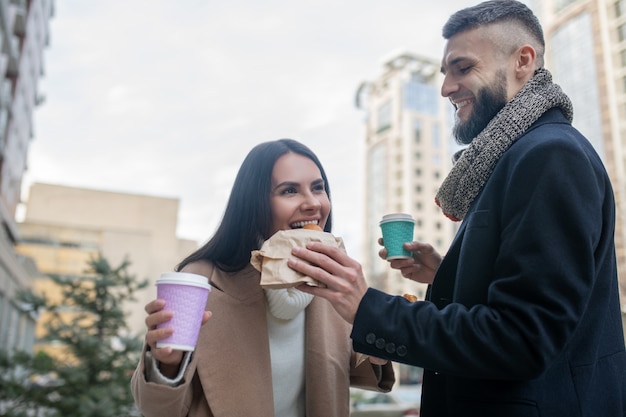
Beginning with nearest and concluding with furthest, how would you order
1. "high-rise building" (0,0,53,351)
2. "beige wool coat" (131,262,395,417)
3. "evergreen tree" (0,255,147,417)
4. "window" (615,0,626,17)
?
"beige wool coat" (131,262,395,417), "evergreen tree" (0,255,147,417), "high-rise building" (0,0,53,351), "window" (615,0,626,17)

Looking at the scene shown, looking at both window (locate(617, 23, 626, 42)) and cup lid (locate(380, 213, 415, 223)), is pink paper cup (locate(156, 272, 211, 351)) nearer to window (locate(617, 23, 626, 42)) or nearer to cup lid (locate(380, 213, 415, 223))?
cup lid (locate(380, 213, 415, 223))

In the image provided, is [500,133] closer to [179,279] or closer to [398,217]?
[398,217]

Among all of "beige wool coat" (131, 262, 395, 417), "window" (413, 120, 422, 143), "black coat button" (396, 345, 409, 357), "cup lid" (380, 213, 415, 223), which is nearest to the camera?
"black coat button" (396, 345, 409, 357)

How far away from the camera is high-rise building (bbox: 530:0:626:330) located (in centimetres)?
3744

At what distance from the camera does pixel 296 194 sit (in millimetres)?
2664

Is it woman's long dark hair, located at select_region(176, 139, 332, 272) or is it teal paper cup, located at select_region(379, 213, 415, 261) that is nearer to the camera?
teal paper cup, located at select_region(379, 213, 415, 261)

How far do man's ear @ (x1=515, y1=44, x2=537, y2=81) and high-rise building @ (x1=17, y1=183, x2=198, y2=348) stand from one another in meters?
61.1

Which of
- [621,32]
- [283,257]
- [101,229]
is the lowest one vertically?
[283,257]

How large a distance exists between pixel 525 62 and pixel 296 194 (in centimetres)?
126

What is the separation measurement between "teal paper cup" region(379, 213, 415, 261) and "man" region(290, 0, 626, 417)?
1.53 feet

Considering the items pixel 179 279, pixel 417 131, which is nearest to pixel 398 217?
pixel 179 279

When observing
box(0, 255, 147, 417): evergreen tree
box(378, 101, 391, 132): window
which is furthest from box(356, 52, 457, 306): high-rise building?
box(0, 255, 147, 417): evergreen tree

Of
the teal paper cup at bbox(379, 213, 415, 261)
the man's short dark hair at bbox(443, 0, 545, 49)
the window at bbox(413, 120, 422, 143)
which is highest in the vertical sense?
the window at bbox(413, 120, 422, 143)

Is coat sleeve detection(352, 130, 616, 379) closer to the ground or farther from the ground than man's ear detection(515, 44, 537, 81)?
closer to the ground
